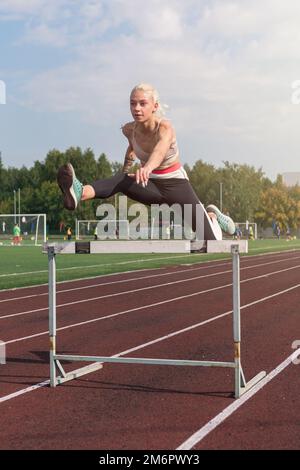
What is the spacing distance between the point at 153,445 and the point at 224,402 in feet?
4.29

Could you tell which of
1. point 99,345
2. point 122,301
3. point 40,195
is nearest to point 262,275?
point 122,301

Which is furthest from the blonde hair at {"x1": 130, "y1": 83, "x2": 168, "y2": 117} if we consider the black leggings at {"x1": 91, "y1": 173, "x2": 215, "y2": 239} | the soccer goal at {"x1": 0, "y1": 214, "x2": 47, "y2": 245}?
the soccer goal at {"x1": 0, "y1": 214, "x2": 47, "y2": 245}

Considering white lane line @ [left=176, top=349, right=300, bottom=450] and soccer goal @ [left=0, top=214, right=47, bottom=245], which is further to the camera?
soccer goal @ [left=0, top=214, right=47, bottom=245]

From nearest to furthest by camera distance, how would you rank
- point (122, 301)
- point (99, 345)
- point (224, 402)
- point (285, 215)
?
point (224, 402), point (99, 345), point (122, 301), point (285, 215)

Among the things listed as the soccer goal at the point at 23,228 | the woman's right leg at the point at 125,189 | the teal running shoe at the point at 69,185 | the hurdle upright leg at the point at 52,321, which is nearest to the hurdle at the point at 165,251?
the hurdle upright leg at the point at 52,321

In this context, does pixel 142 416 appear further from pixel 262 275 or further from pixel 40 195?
pixel 40 195

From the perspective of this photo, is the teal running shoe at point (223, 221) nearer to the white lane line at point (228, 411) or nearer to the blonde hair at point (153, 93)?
the blonde hair at point (153, 93)

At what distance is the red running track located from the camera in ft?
15.2

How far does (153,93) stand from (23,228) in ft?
149

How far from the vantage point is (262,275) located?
1920cm

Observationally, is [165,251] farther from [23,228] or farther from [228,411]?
[23,228]

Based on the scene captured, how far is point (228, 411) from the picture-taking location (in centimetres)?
525

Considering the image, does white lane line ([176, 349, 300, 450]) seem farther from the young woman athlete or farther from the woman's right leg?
the woman's right leg

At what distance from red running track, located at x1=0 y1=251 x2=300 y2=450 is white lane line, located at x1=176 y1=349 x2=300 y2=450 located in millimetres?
22
